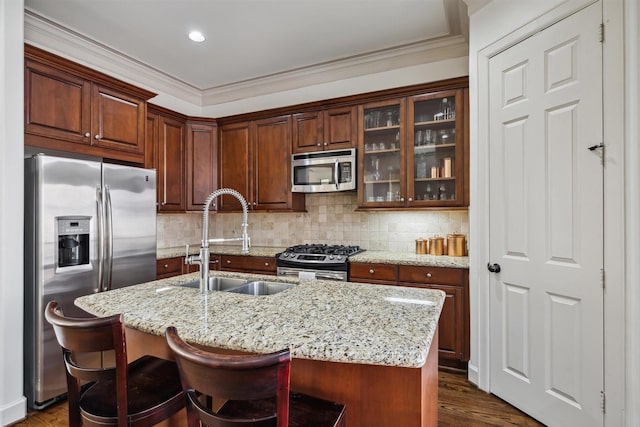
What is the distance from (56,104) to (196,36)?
127cm

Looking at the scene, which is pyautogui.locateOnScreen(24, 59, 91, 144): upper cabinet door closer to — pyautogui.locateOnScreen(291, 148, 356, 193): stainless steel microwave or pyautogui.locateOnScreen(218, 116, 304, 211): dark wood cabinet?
pyautogui.locateOnScreen(218, 116, 304, 211): dark wood cabinet

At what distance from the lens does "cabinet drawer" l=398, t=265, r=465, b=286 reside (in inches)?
107

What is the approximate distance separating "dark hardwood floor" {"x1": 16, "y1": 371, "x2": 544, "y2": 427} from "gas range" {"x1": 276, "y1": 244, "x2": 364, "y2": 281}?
123 cm

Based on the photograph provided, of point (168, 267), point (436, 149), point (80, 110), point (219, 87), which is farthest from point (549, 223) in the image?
point (219, 87)

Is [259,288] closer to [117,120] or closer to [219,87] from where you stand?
[117,120]

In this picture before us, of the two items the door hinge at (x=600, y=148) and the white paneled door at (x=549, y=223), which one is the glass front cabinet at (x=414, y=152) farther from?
the door hinge at (x=600, y=148)

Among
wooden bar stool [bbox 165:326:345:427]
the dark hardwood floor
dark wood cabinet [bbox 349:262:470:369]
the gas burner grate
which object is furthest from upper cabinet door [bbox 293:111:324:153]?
wooden bar stool [bbox 165:326:345:427]

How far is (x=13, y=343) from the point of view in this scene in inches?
83.1

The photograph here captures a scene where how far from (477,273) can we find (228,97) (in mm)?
3548

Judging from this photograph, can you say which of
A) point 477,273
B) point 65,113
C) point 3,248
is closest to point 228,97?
point 65,113

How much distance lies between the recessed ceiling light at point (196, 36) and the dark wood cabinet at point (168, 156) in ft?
2.87

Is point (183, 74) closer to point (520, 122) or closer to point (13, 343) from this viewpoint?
point (13, 343)

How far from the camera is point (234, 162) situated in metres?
3.99

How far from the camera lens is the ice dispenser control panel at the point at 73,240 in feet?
7.50
